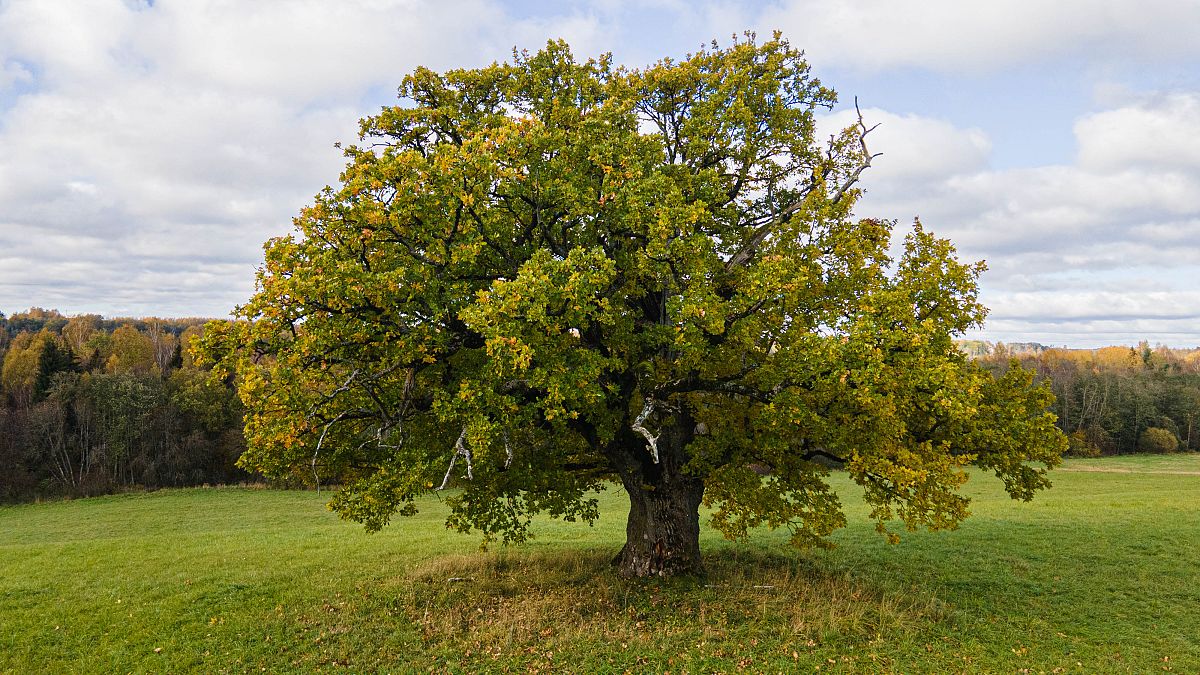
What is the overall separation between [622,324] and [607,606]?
7432 mm

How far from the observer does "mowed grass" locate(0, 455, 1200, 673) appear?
46.2 ft

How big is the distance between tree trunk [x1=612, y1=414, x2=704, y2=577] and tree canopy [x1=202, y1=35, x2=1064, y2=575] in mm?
72

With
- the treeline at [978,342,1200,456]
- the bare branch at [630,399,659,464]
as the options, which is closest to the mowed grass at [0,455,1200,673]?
the bare branch at [630,399,659,464]

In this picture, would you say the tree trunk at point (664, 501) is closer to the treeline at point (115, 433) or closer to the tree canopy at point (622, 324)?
the tree canopy at point (622, 324)

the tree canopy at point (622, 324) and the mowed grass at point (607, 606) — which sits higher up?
the tree canopy at point (622, 324)

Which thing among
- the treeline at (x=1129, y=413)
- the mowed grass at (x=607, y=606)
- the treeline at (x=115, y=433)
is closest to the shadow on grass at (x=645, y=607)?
the mowed grass at (x=607, y=606)

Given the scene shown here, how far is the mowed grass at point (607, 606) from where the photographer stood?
14.1 meters

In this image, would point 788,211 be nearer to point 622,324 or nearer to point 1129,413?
point 622,324

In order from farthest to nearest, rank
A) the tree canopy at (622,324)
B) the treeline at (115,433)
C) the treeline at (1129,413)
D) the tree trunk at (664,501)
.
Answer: the treeline at (1129,413), the treeline at (115,433), the tree trunk at (664,501), the tree canopy at (622,324)

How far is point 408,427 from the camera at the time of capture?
17.3 metres

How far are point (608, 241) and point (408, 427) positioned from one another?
7309mm

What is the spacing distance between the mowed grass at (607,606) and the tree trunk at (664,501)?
60cm

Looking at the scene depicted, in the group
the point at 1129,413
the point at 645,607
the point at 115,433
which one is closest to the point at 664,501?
the point at 645,607

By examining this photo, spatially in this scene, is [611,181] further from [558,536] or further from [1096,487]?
[1096,487]
